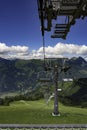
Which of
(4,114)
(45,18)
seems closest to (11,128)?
(45,18)

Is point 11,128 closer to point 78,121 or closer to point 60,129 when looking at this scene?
point 60,129

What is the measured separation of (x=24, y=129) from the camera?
943 centimetres

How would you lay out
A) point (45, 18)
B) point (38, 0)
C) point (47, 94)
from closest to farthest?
point (38, 0) → point (45, 18) → point (47, 94)

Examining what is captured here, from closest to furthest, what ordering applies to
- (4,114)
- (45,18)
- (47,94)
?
(45,18)
(4,114)
(47,94)

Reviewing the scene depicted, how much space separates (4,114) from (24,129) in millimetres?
55670

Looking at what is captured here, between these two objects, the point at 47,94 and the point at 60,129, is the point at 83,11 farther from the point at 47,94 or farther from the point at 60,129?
the point at 47,94

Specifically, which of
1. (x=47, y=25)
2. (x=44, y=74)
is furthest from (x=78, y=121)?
(x=47, y=25)

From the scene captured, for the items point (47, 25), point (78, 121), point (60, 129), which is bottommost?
point (78, 121)

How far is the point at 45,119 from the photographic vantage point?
2293 inches

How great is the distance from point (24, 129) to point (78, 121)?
4867cm

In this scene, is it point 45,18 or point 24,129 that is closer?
point 24,129

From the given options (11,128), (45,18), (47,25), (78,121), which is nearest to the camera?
(11,128)

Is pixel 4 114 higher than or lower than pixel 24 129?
lower

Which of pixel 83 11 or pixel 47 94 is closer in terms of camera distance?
pixel 83 11
